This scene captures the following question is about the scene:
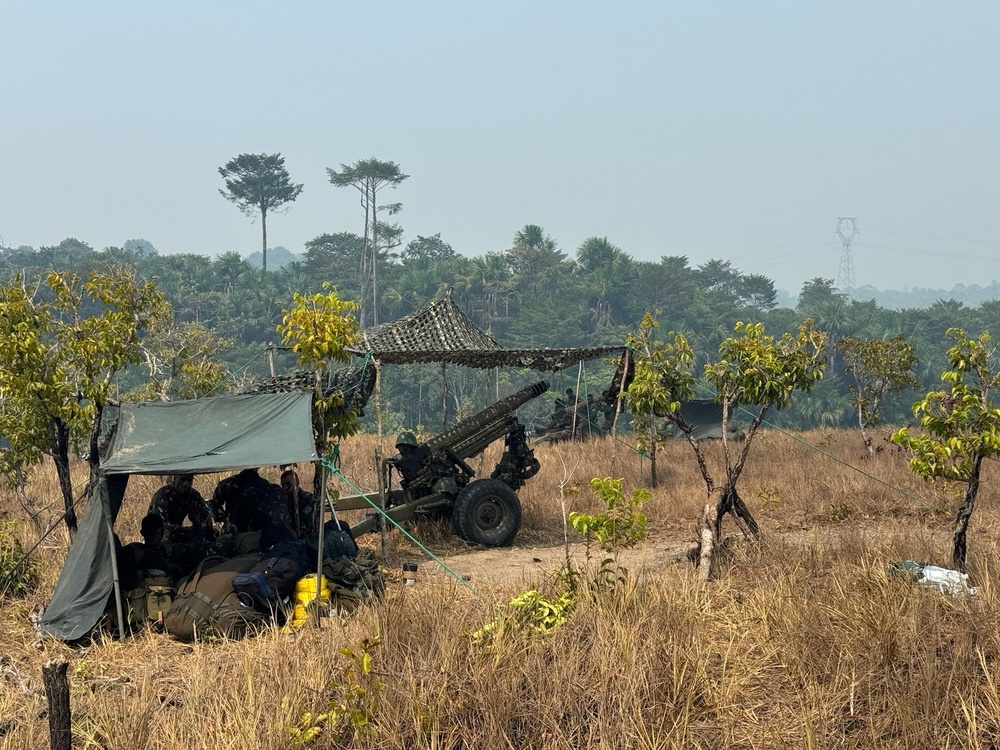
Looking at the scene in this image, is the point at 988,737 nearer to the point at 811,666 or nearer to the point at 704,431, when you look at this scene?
the point at 811,666

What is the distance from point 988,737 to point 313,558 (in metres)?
5.49

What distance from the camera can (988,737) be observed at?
5551 mm

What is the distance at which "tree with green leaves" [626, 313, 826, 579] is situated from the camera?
9.91m

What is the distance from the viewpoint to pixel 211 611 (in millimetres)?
8039

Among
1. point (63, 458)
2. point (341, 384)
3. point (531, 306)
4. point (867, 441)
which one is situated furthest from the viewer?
point (531, 306)

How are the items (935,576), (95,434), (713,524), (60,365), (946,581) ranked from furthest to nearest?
(95,434) → (60,365) → (713,524) → (935,576) → (946,581)

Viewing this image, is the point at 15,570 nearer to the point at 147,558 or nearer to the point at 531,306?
the point at 147,558

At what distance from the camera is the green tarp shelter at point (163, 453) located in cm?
834

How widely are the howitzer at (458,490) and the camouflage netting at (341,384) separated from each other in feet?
3.13

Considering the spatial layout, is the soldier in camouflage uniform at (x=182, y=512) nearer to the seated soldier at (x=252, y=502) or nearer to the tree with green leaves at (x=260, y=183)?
the seated soldier at (x=252, y=502)

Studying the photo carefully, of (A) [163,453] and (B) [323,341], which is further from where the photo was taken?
(B) [323,341]

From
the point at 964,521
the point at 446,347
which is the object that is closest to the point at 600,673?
the point at 964,521

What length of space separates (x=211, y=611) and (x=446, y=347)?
578cm

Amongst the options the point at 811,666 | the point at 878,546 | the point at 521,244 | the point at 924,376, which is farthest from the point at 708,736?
the point at 521,244
